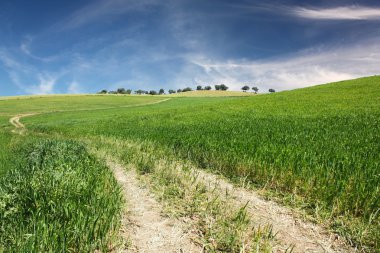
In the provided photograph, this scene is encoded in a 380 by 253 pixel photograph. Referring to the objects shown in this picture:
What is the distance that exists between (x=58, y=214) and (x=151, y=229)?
1.78 meters

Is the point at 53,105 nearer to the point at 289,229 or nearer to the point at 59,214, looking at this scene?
the point at 59,214

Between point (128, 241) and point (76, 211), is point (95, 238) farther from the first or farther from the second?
point (76, 211)

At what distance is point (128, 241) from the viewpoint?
5031mm

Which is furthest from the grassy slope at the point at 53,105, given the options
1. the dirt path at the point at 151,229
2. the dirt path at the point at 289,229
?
the dirt path at the point at 289,229

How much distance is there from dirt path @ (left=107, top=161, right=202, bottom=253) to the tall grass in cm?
Result: 40

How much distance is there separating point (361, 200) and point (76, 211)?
5900 mm

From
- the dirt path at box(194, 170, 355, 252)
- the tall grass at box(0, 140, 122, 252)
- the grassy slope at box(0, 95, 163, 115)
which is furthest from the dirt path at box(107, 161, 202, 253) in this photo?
the grassy slope at box(0, 95, 163, 115)

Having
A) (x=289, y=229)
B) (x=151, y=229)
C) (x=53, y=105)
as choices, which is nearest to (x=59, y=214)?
(x=151, y=229)

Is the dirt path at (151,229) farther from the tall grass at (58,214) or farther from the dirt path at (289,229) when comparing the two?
the dirt path at (289,229)

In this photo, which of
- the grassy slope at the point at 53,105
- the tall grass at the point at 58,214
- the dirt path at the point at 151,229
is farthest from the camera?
the grassy slope at the point at 53,105

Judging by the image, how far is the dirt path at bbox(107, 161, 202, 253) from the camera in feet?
16.1

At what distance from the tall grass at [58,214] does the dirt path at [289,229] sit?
9.47 feet

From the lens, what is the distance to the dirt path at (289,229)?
16.2ft

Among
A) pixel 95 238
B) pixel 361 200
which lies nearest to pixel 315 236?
pixel 361 200
